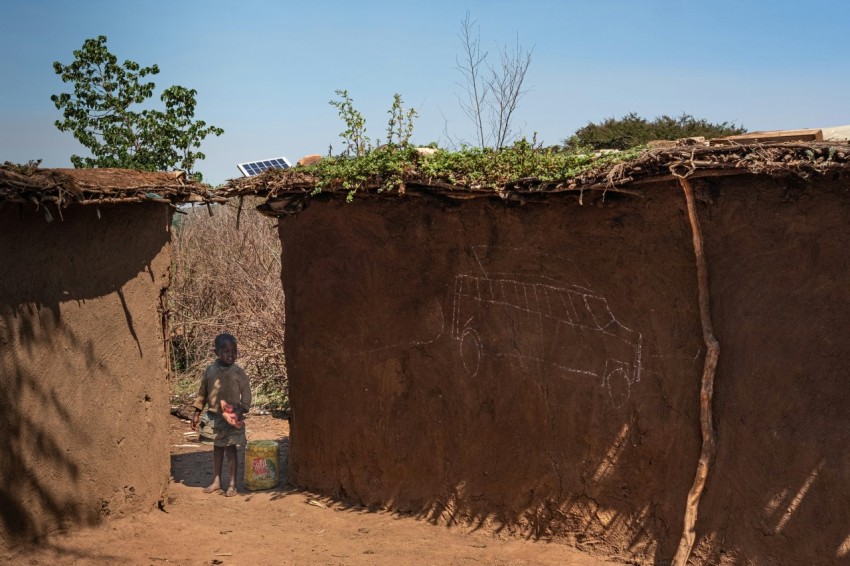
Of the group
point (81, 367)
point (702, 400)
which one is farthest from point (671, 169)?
point (81, 367)

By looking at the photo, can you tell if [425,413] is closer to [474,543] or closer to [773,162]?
[474,543]

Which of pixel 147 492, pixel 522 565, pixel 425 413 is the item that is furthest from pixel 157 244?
pixel 522 565

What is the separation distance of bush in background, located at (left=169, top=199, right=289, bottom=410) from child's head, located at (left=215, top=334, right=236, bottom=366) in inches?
144

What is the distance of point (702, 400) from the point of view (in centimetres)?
541

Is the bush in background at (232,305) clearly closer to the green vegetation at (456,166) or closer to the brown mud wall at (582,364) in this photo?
the brown mud wall at (582,364)

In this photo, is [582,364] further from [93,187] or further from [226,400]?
[93,187]

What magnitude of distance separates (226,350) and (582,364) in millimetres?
3262

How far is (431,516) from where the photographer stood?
6.86 metres

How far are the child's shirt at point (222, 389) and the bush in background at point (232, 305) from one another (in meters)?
3.60

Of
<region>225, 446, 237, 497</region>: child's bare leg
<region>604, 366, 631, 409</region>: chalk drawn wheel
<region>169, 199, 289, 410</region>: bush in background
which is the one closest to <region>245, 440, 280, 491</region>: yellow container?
<region>225, 446, 237, 497</region>: child's bare leg

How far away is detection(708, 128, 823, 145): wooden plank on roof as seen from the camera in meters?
5.44

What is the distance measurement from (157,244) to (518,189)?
112 inches

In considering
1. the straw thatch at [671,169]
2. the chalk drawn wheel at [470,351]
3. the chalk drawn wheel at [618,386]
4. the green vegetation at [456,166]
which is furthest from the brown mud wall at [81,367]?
the chalk drawn wheel at [618,386]

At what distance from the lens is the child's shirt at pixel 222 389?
7.80 metres
